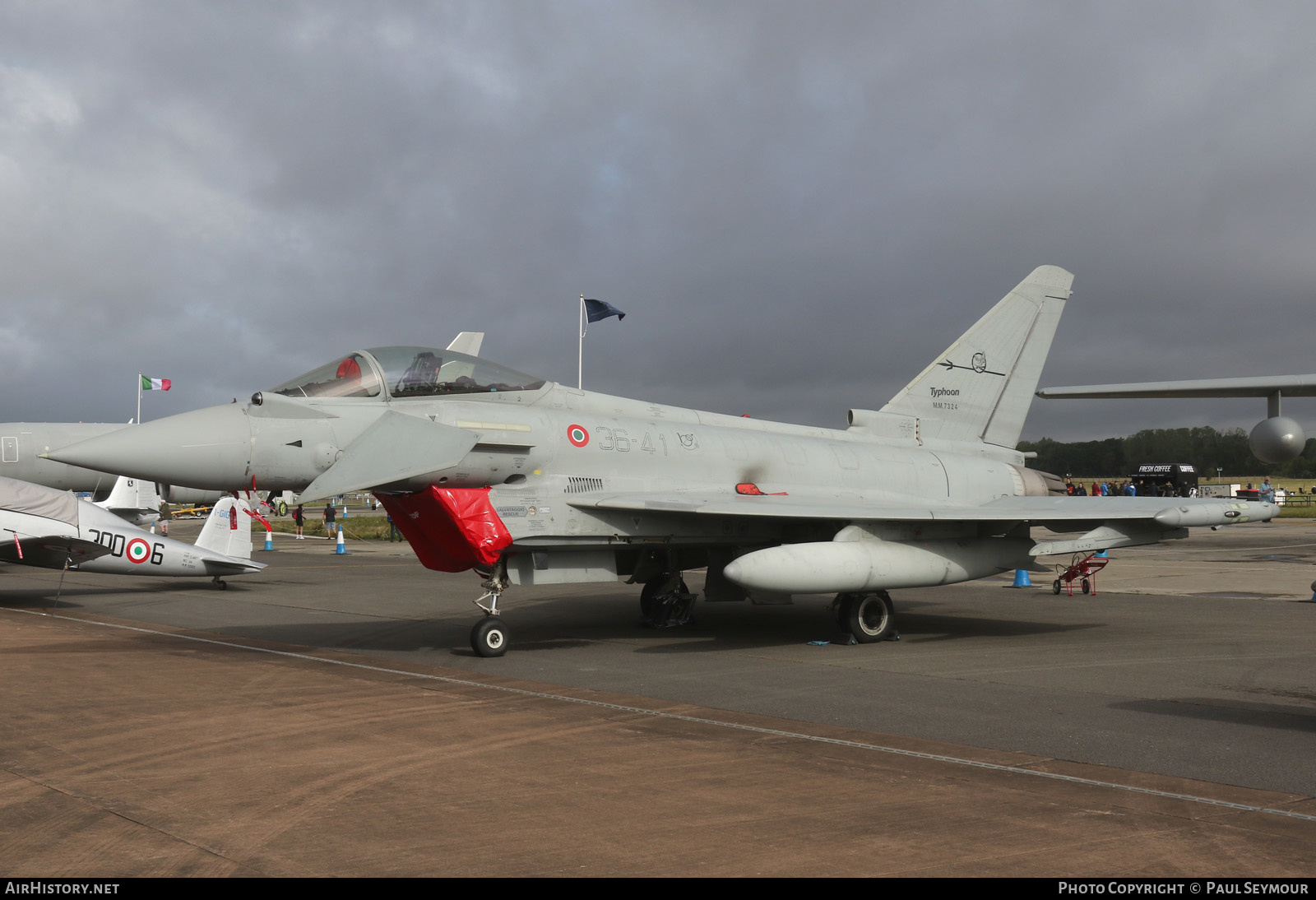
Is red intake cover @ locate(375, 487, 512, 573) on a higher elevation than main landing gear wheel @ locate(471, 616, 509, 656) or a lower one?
higher

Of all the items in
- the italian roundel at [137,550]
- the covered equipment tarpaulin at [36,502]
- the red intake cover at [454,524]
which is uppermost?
the covered equipment tarpaulin at [36,502]

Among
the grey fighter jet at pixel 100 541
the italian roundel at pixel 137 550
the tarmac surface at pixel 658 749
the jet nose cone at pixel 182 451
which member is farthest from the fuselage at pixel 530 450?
the italian roundel at pixel 137 550

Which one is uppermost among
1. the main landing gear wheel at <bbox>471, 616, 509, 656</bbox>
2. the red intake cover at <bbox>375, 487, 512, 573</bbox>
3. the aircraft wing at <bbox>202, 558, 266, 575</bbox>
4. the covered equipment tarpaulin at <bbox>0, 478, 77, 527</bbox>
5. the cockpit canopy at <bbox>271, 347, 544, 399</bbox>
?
the cockpit canopy at <bbox>271, 347, 544, 399</bbox>

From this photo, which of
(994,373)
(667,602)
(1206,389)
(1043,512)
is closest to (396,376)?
(667,602)

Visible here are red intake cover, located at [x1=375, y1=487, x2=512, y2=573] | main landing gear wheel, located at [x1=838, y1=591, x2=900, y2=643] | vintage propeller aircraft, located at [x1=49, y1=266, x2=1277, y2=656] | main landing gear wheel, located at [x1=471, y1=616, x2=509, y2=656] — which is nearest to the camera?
vintage propeller aircraft, located at [x1=49, y1=266, x2=1277, y2=656]

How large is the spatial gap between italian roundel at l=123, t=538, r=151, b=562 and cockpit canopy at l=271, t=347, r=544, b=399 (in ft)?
30.3

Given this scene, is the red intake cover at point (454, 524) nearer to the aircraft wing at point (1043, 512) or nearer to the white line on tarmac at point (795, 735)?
the aircraft wing at point (1043, 512)

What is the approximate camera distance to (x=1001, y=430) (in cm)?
1490

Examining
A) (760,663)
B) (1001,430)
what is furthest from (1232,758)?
(1001,430)

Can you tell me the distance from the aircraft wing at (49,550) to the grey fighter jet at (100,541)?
0.01 meters

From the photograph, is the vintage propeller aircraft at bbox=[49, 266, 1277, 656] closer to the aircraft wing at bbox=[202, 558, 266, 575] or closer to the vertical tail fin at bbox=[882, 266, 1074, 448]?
the vertical tail fin at bbox=[882, 266, 1074, 448]

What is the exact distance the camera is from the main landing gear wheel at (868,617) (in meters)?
11.4

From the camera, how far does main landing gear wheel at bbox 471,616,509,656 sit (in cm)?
988

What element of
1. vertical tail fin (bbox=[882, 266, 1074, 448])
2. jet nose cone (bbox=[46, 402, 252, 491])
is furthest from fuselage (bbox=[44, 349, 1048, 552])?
vertical tail fin (bbox=[882, 266, 1074, 448])
